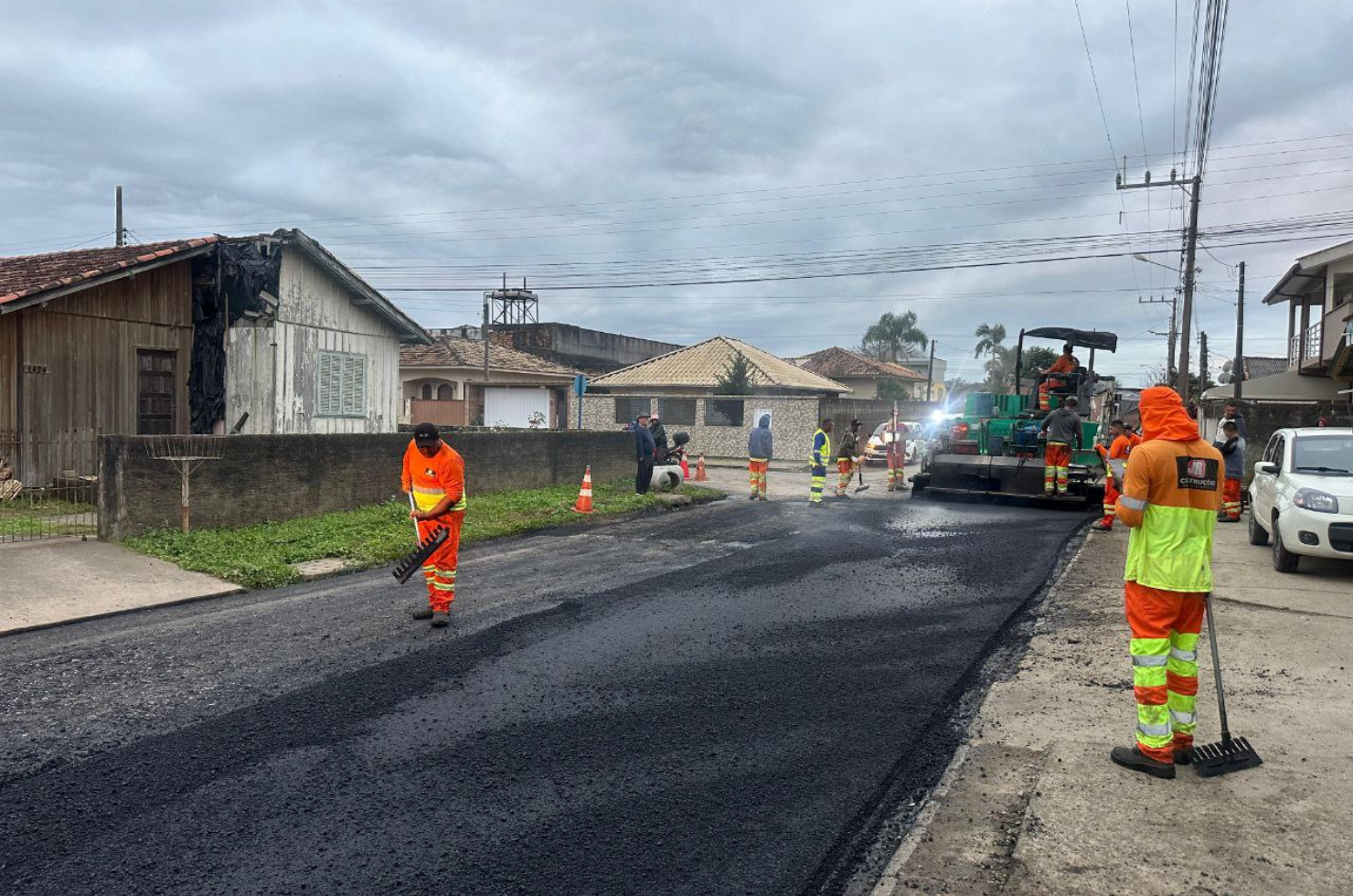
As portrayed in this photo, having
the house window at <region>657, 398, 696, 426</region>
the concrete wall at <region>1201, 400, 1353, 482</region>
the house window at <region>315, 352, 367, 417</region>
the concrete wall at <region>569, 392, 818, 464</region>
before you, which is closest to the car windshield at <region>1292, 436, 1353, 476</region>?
the concrete wall at <region>1201, 400, 1353, 482</region>

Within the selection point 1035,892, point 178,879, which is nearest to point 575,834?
point 178,879

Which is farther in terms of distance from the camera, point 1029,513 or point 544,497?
point 544,497

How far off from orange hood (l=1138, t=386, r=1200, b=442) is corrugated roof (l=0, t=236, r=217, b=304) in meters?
13.1

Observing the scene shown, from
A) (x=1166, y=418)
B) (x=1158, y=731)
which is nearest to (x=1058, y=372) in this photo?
(x=1166, y=418)

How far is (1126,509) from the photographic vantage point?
444 cm

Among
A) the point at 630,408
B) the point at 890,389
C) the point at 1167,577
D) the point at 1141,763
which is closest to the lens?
the point at 1141,763

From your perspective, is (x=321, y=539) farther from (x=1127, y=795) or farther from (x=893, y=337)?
(x=893, y=337)

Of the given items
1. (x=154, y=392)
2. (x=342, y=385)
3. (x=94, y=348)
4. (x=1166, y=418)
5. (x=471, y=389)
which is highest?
(x=471, y=389)

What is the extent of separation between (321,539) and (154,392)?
5.97 m

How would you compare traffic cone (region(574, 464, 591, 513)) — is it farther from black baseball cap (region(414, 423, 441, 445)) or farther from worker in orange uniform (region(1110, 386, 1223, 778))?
worker in orange uniform (region(1110, 386, 1223, 778))

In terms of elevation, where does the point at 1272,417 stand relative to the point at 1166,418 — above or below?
above

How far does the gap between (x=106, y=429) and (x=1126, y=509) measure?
14.1 meters

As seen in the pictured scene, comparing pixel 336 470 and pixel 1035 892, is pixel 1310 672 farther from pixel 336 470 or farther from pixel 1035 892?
pixel 336 470

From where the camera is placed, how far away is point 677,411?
105 feet
